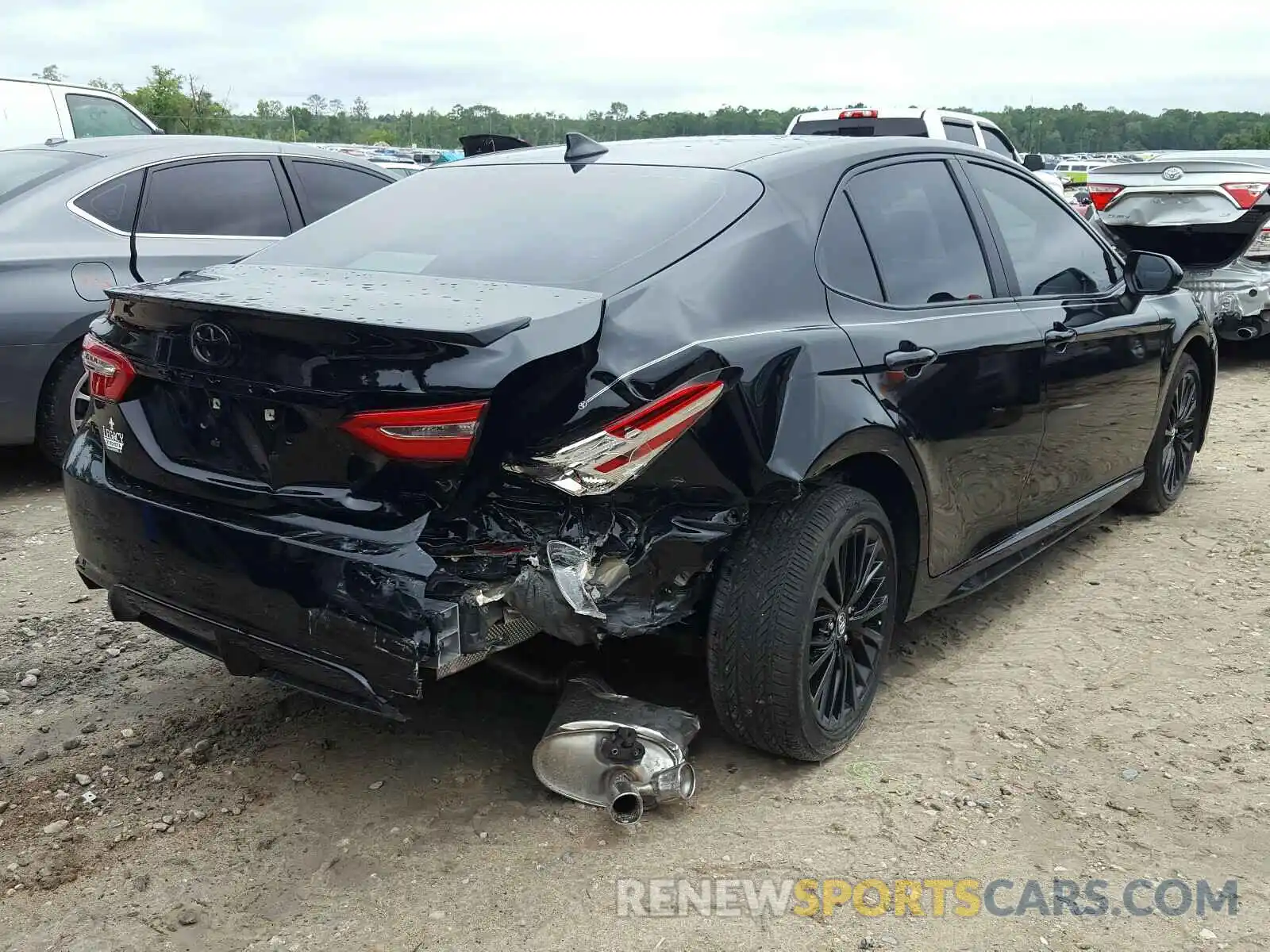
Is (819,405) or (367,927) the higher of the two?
(819,405)

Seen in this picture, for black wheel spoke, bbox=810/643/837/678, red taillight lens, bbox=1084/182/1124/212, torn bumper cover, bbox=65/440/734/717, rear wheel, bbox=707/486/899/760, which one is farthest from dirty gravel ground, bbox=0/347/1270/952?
red taillight lens, bbox=1084/182/1124/212

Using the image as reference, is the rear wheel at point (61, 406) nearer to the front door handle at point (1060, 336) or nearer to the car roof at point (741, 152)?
the car roof at point (741, 152)

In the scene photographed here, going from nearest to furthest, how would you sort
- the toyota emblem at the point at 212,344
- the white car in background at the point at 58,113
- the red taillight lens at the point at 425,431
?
the red taillight lens at the point at 425,431 < the toyota emblem at the point at 212,344 < the white car in background at the point at 58,113

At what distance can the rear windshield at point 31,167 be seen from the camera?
18.1ft

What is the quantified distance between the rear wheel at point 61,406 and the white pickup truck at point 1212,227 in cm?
712


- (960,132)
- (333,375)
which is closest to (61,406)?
(333,375)

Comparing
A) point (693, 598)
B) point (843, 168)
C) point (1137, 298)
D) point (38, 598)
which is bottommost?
point (38, 598)

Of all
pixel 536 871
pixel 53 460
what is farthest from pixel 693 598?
pixel 53 460

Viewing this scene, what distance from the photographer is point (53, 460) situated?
543 centimetres

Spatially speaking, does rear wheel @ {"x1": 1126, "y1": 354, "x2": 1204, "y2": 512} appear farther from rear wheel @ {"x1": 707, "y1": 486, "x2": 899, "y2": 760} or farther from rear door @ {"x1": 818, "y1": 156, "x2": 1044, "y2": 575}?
rear wheel @ {"x1": 707, "y1": 486, "x2": 899, "y2": 760}

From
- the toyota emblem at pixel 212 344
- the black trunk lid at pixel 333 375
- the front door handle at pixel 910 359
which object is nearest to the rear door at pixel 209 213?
the black trunk lid at pixel 333 375

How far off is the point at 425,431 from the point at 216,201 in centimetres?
406

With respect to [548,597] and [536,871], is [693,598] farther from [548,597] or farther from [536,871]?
[536,871]

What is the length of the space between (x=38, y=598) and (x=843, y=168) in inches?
127
